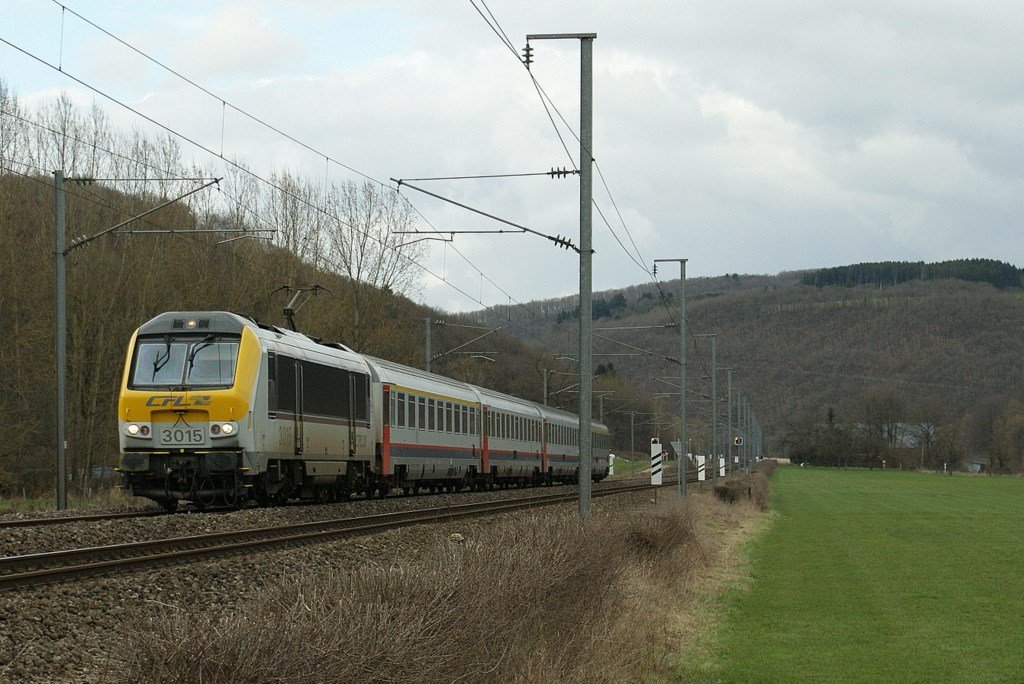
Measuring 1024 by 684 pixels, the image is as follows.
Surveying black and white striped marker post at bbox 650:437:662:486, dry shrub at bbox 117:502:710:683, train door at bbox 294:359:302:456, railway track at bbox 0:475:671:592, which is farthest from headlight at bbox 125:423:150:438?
black and white striped marker post at bbox 650:437:662:486

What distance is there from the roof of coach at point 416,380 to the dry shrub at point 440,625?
1706cm

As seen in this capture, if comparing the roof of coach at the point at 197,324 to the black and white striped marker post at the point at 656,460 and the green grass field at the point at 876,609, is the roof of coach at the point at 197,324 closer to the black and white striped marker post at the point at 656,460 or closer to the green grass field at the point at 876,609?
the green grass field at the point at 876,609

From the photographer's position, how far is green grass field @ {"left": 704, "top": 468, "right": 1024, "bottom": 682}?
14.9m

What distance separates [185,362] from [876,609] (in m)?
12.4

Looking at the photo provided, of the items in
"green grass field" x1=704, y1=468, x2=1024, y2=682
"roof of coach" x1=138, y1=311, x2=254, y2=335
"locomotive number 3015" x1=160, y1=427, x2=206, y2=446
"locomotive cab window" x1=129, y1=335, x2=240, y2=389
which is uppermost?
"roof of coach" x1=138, y1=311, x2=254, y2=335

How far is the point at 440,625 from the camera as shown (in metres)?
7.55

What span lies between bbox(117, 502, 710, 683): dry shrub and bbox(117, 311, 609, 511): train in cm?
872

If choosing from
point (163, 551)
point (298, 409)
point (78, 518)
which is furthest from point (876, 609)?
point (78, 518)

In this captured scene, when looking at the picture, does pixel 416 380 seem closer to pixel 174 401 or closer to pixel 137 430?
pixel 174 401

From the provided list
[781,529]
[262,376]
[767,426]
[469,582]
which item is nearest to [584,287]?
[262,376]

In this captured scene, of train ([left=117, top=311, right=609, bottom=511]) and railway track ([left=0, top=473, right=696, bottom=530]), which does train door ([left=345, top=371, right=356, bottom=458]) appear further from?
railway track ([left=0, top=473, right=696, bottom=530])

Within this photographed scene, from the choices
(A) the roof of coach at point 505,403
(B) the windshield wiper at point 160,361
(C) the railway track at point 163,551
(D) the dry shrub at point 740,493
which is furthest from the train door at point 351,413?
(D) the dry shrub at point 740,493

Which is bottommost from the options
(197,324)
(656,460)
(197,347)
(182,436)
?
(656,460)

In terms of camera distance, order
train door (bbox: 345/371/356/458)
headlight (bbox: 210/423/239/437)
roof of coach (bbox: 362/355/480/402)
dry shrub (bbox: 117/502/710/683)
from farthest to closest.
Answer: roof of coach (bbox: 362/355/480/402) → train door (bbox: 345/371/356/458) → headlight (bbox: 210/423/239/437) → dry shrub (bbox: 117/502/710/683)
